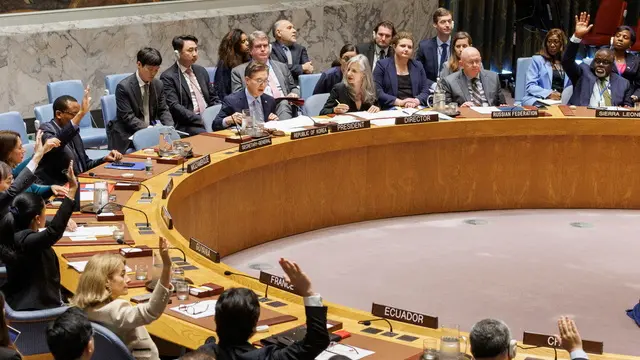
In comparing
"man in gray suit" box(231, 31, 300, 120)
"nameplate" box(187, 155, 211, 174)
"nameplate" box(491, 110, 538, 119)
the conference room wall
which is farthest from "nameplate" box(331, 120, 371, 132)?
the conference room wall

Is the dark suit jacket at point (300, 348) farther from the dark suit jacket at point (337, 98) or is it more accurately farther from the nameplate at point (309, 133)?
the dark suit jacket at point (337, 98)

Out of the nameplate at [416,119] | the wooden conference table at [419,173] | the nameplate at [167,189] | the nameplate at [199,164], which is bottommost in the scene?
the wooden conference table at [419,173]

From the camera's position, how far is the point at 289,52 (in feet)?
35.9

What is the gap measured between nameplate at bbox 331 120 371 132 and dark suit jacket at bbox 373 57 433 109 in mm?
1118

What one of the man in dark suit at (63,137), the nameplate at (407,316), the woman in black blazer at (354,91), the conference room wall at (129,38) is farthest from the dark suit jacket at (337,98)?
the nameplate at (407,316)

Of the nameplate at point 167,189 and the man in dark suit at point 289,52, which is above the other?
the man in dark suit at point 289,52

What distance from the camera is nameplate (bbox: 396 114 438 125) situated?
8.67 meters

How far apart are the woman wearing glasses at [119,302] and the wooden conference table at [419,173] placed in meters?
2.86

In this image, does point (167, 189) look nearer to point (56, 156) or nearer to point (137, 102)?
point (56, 156)

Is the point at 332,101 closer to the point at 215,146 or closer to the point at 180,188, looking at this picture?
the point at 215,146

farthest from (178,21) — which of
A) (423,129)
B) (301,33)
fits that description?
(423,129)

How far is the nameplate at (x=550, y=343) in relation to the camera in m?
4.23

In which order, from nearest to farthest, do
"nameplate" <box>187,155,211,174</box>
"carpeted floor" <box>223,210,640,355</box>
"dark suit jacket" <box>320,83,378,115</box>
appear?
"carpeted floor" <box>223,210,640,355</box> → "nameplate" <box>187,155,211,174</box> → "dark suit jacket" <box>320,83,378,115</box>

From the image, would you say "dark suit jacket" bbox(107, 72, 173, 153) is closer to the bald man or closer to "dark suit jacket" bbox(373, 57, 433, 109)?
"dark suit jacket" bbox(373, 57, 433, 109)
